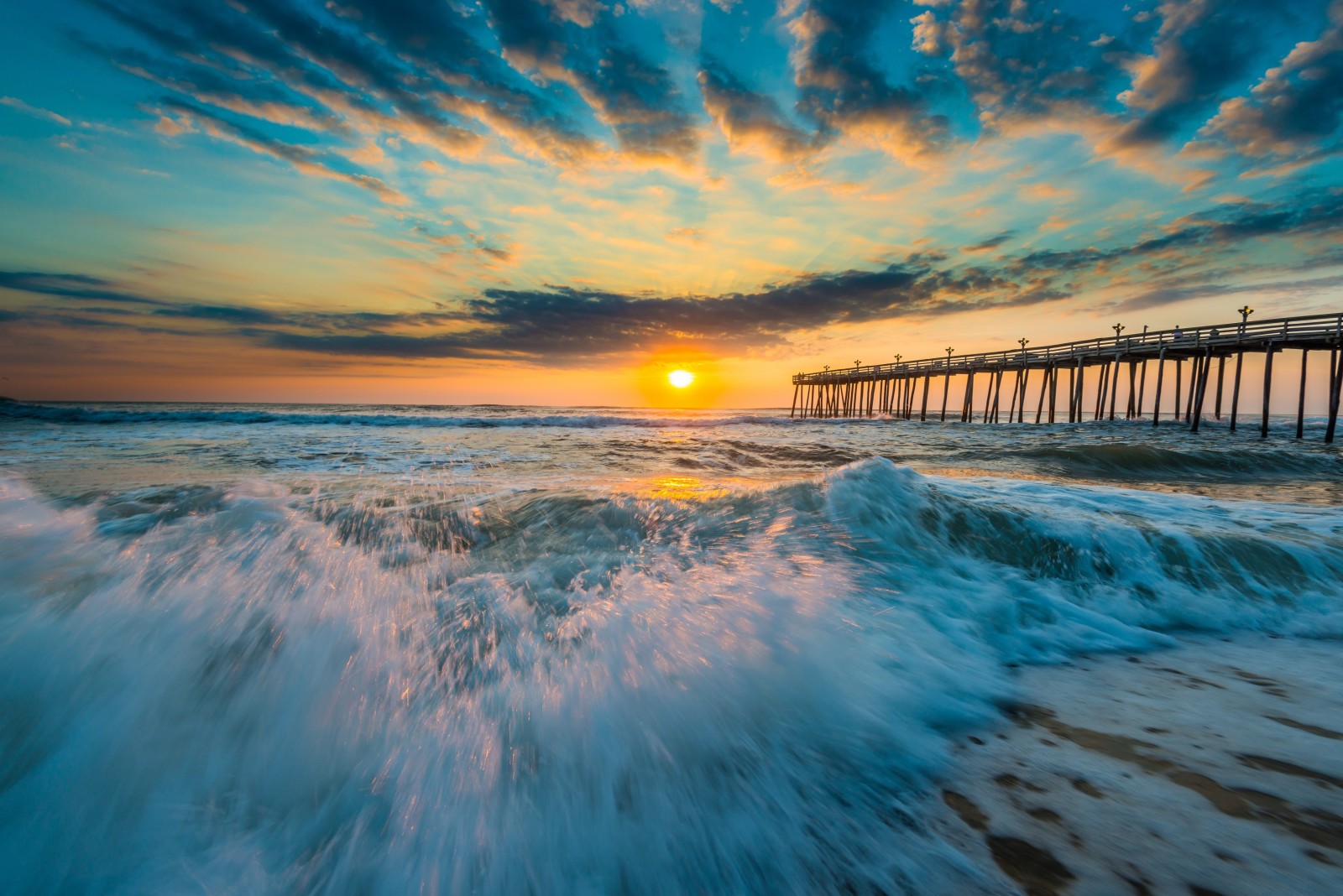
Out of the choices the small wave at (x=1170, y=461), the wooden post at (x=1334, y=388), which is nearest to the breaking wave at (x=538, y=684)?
the small wave at (x=1170, y=461)

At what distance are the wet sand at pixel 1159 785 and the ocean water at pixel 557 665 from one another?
0.13m

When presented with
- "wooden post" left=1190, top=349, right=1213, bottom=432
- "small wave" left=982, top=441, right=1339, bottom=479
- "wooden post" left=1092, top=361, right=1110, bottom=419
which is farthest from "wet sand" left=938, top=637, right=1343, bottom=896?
"wooden post" left=1092, top=361, right=1110, bottom=419

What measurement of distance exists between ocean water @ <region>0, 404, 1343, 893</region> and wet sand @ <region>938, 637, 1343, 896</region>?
13cm

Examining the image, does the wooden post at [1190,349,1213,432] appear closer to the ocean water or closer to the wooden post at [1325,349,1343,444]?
the wooden post at [1325,349,1343,444]

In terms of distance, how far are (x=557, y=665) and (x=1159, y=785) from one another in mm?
2465

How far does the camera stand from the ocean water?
1.59m

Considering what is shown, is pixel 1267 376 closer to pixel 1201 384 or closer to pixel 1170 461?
pixel 1201 384

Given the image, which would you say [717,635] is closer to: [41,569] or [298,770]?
[298,770]

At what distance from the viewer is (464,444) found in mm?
16328

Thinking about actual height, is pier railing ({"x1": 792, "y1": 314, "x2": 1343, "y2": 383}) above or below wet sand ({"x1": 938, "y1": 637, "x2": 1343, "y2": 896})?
above

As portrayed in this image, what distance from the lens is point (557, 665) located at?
2.51 m

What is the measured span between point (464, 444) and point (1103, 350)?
109ft

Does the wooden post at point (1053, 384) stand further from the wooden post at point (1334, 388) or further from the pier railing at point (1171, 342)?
the wooden post at point (1334, 388)

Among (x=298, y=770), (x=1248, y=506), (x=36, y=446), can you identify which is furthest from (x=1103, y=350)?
(x=36, y=446)
